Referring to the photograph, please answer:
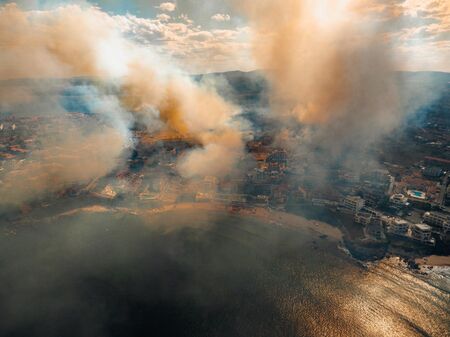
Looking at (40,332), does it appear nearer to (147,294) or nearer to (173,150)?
(147,294)

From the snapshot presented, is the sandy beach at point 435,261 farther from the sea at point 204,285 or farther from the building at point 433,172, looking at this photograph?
the building at point 433,172

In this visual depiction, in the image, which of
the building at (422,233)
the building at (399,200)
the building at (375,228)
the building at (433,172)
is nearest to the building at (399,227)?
the building at (422,233)

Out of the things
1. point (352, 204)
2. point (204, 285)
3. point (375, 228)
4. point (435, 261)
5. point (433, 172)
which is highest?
point (433, 172)

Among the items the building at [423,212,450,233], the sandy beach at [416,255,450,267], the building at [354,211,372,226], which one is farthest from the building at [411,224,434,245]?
the building at [354,211,372,226]

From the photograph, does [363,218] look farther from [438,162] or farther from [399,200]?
[438,162]

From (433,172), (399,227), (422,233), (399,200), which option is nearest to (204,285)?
(399,227)

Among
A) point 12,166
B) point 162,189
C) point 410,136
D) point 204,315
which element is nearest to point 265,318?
point 204,315

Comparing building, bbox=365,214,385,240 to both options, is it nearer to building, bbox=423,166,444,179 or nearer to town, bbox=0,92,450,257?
town, bbox=0,92,450,257
